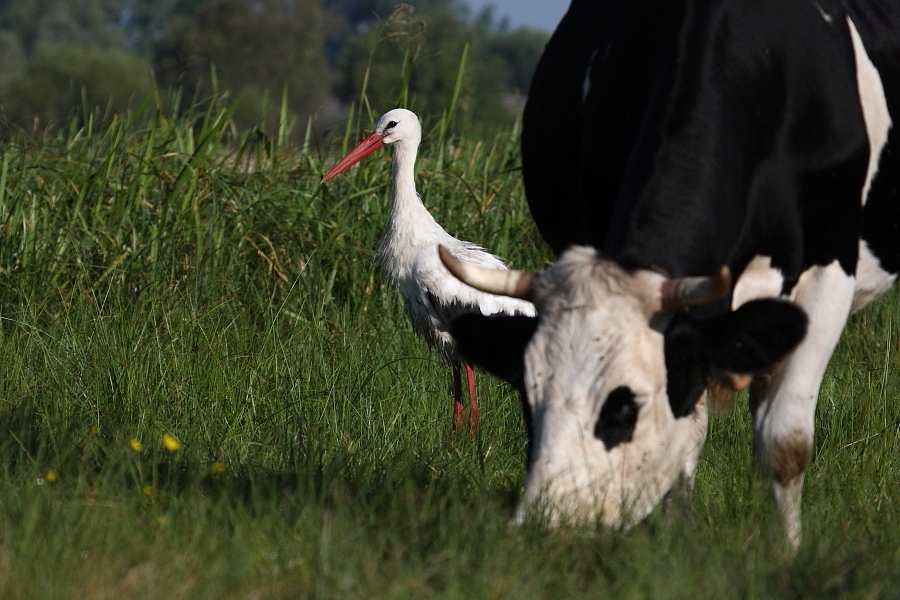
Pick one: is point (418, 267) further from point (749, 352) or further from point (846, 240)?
point (749, 352)

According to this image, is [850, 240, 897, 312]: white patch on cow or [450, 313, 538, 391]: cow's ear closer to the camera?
[450, 313, 538, 391]: cow's ear

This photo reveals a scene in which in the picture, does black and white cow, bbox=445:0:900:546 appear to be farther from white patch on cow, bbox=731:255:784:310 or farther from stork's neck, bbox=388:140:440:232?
stork's neck, bbox=388:140:440:232

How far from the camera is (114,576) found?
253 centimetres

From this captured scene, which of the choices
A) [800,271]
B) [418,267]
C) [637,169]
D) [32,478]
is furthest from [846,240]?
[418,267]

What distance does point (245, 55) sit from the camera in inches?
2085

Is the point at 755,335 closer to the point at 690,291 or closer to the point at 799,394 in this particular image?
the point at 690,291

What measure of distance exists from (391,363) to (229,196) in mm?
1923

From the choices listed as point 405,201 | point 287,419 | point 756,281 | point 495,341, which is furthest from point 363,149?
point 495,341

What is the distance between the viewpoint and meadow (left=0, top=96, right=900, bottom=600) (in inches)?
104

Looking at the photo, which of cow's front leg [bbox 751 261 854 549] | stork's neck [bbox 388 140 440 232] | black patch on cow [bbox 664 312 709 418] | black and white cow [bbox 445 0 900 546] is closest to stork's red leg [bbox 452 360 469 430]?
stork's neck [bbox 388 140 440 232]

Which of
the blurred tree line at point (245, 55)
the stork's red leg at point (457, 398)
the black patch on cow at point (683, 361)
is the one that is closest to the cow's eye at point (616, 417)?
the black patch on cow at point (683, 361)

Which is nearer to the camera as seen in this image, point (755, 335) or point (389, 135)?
point (755, 335)

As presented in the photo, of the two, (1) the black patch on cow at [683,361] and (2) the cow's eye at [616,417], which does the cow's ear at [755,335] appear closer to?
(1) the black patch on cow at [683,361]

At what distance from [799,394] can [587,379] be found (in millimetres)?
950
